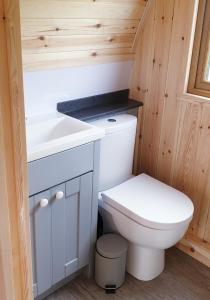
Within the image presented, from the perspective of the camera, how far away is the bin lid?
176 centimetres

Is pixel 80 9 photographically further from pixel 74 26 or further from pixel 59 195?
pixel 59 195

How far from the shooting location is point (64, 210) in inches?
62.6

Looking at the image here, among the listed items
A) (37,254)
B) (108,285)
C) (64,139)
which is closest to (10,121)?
(64,139)

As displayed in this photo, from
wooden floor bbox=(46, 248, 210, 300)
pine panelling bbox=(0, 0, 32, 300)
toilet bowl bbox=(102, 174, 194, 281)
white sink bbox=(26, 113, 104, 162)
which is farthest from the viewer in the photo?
wooden floor bbox=(46, 248, 210, 300)

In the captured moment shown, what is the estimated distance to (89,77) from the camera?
1.96 metres

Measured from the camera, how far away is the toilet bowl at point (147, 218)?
5.46 ft

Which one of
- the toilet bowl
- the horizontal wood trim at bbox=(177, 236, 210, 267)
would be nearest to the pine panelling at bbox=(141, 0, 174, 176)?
the toilet bowl

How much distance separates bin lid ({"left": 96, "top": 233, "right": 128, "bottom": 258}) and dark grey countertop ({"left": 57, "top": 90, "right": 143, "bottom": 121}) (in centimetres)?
68

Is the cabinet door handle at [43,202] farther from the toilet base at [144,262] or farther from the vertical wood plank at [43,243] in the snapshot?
the toilet base at [144,262]

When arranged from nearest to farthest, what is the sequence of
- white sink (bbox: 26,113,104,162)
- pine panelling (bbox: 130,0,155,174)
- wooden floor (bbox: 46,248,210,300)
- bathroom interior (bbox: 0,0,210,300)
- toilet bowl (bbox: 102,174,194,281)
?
1. white sink (bbox: 26,113,104,162)
2. bathroom interior (bbox: 0,0,210,300)
3. toilet bowl (bbox: 102,174,194,281)
4. wooden floor (bbox: 46,248,210,300)
5. pine panelling (bbox: 130,0,155,174)

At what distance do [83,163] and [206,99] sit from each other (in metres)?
0.79

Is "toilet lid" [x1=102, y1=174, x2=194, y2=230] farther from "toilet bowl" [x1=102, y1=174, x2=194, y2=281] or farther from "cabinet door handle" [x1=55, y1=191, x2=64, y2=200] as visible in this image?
"cabinet door handle" [x1=55, y1=191, x2=64, y2=200]

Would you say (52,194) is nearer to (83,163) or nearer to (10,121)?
(83,163)

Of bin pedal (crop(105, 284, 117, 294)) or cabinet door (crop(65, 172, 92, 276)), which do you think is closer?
cabinet door (crop(65, 172, 92, 276))
